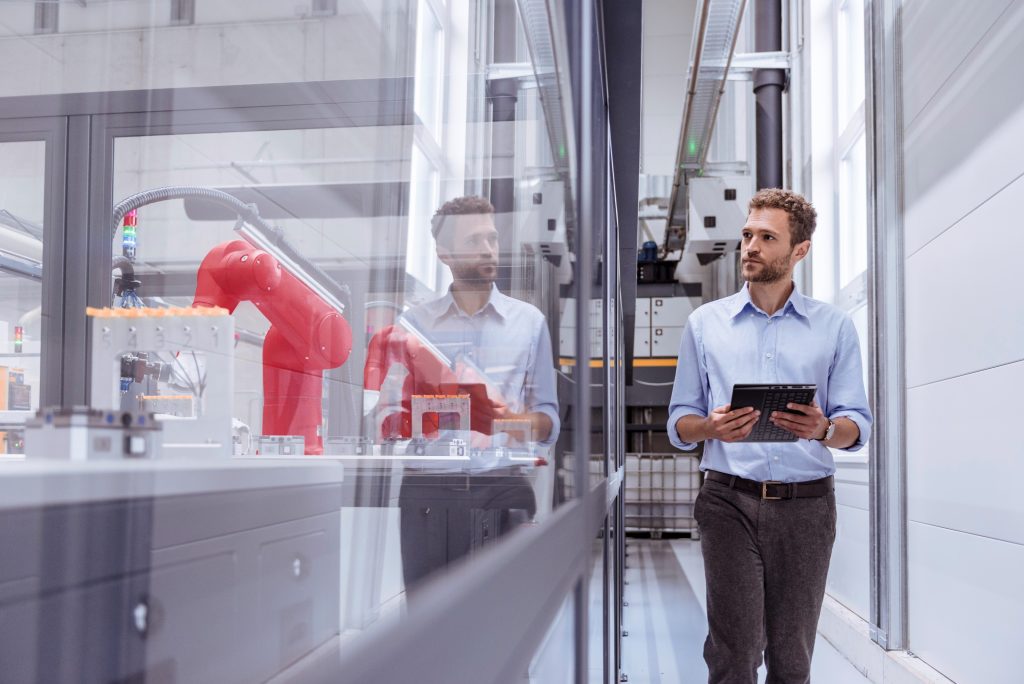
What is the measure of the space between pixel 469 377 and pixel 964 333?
2.60 metres

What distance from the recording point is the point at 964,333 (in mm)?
2785

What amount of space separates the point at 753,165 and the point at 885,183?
3.91 metres

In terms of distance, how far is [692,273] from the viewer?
9562 mm

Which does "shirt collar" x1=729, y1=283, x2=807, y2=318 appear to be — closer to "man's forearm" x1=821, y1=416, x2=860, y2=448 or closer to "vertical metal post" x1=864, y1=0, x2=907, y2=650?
"man's forearm" x1=821, y1=416, x2=860, y2=448

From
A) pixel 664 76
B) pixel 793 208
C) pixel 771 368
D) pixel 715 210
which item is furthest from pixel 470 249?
pixel 664 76

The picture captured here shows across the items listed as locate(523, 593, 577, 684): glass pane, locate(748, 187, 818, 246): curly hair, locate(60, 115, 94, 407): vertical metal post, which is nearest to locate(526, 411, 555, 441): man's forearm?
locate(523, 593, 577, 684): glass pane

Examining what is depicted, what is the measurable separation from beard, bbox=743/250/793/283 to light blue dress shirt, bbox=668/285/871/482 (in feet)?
0.20

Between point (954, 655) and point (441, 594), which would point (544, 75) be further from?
point (954, 655)

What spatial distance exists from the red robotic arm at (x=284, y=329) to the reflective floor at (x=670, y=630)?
3.29 meters

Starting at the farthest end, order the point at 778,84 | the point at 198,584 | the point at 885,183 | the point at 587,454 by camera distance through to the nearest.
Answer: the point at 778,84
the point at 885,183
the point at 587,454
the point at 198,584

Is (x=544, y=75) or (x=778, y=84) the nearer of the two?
(x=544, y=75)

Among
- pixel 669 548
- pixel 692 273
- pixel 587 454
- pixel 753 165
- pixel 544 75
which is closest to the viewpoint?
pixel 544 75

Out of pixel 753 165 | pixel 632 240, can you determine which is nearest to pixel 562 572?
pixel 632 240

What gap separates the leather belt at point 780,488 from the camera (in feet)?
7.14
